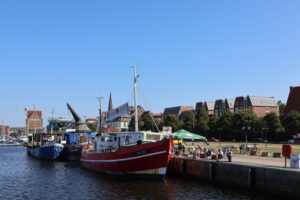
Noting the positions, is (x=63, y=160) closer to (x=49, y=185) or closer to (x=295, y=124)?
(x=49, y=185)

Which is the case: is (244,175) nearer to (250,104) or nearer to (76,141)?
(76,141)

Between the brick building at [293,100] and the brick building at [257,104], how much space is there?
24921 mm

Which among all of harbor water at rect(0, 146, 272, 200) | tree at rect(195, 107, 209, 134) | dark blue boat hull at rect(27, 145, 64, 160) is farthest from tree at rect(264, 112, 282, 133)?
harbor water at rect(0, 146, 272, 200)

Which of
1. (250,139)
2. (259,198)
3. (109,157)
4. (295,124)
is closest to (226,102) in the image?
(250,139)

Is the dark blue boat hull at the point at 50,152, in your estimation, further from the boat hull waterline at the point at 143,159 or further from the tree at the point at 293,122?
the tree at the point at 293,122

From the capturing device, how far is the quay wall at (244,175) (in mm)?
23203

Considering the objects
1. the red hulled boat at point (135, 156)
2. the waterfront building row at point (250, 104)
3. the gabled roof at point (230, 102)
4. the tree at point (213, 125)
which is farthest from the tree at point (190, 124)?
the red hulled boat at point (135, 156)

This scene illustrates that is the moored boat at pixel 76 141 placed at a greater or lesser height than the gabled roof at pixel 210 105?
lesser

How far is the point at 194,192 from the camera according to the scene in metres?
27.0

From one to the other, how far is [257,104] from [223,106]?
59.8 ft

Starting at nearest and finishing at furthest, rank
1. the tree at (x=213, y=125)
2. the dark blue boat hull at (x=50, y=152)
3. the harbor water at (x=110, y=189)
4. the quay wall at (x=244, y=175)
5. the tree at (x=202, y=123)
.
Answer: the quay wall at (x=244, y=175) → the harbor water at (x=110, y=189) → the dark blue boat hull at (x=50, y=152) → the tree at (x=213, y=125) → the tree at (x=202, y=123)

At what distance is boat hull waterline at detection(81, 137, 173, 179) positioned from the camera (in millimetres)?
31672

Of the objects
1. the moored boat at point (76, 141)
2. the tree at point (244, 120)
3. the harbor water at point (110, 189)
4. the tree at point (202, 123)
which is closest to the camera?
the harbor water at point (110, 189)

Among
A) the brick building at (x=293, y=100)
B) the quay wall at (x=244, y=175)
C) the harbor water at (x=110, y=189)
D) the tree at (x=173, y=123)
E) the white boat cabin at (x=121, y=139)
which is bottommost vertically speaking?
the harbor water at (x=110, y=189)
